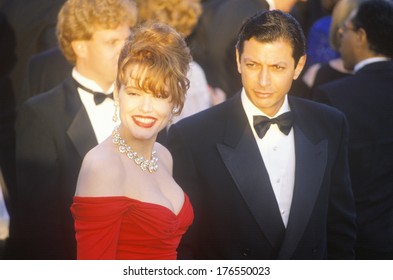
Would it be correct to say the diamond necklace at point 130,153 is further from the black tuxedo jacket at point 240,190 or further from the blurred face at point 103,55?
the blurred face at point 103,55

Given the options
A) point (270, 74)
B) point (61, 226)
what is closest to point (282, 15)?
point (270, 74)

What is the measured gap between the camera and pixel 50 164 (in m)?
2.95

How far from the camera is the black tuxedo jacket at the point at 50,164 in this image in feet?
9.70

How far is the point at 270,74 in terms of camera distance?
2.73 metres

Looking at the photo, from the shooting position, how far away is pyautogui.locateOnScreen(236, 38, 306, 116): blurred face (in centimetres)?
272

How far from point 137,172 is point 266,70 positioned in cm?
60

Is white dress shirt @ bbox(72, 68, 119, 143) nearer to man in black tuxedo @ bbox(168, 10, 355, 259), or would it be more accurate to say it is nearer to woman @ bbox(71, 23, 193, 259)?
man in black tuxedo @ bbox(168, 10, 355, 259)

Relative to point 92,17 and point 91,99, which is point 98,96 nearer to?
point 91,99

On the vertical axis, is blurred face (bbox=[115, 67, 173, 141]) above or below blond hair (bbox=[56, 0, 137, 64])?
below

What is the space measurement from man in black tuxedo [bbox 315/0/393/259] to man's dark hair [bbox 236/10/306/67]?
554 millimetres

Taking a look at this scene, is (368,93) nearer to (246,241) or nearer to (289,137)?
(289,137)

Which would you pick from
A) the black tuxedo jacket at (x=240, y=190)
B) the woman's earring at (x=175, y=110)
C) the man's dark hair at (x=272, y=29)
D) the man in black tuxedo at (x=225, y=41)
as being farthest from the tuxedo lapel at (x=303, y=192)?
the man in black tuxedo at (x=225, y=41)

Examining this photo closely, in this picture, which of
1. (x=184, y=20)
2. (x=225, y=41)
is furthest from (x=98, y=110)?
(x=225, y=41)

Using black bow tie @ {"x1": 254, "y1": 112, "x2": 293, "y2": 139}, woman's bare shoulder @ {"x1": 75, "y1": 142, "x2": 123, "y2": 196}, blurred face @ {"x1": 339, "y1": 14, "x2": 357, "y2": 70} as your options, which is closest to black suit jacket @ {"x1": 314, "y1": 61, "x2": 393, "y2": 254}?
blurred face @ {"x1": 339, "y1": 14, "x2": 357, "y2": 70}
